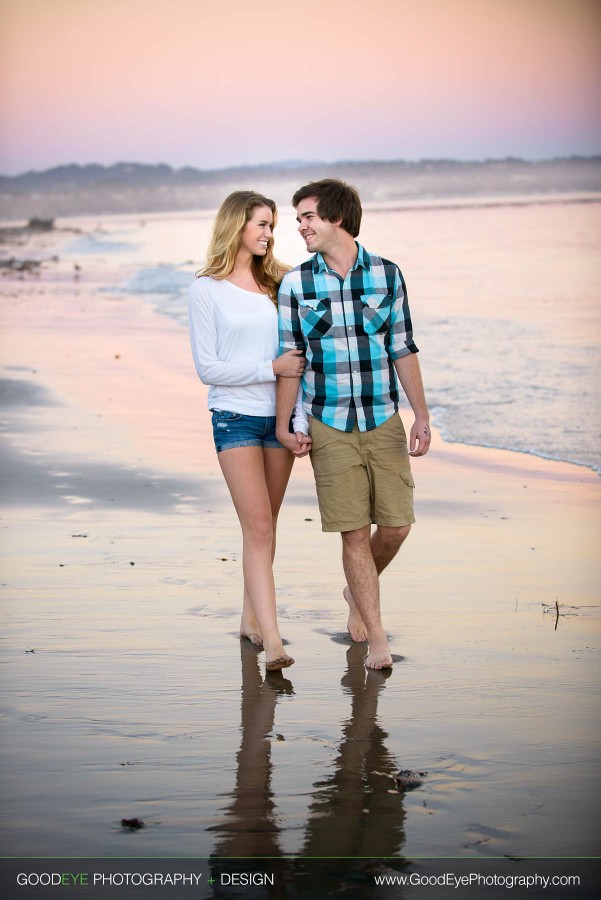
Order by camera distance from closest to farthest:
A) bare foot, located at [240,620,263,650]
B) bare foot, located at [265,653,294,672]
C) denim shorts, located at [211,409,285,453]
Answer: bare foot, located at [265,653,294,672], denim shorts, located at [211,409,285,453], bare foot, located at [240,620,263,650]

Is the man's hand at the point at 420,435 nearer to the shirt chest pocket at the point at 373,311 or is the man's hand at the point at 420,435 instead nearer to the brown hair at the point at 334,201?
the shirt chest pocket at the point at 373,311

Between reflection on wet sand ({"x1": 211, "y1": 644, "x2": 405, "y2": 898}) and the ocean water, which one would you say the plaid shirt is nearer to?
reflection on wet sand ({"x1": 211, "y1": 644, "x2": 405, "y2": 898})

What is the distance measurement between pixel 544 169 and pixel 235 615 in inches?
2070

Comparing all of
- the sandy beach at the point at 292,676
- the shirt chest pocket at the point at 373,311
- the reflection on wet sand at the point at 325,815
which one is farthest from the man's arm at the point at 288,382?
the reflection on wet sand at the point at 325,815

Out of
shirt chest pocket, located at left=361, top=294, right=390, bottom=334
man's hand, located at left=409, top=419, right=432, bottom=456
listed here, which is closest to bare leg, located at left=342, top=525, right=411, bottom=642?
man's hand, located at left=409, top=419, right=432, bottom=456

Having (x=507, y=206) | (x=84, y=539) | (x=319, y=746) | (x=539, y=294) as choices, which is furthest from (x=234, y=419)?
(x=507, y=206)

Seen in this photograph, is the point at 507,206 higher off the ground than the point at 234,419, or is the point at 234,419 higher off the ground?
the point at 507,206

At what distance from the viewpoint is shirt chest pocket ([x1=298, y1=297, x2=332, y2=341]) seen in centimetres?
473

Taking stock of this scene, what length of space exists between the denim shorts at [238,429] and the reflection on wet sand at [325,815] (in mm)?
1038

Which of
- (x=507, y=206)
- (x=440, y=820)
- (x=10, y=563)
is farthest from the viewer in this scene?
(x=507, y=206)

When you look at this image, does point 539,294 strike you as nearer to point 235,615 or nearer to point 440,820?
point 235,615

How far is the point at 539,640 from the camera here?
503cm

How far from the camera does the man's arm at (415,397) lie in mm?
4906

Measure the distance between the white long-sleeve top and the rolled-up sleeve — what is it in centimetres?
42
